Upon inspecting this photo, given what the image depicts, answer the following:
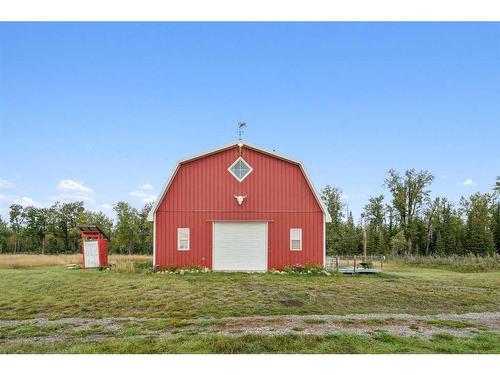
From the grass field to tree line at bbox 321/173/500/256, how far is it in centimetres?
2914

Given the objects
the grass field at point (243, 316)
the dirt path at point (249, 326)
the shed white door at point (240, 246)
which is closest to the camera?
the grass field at point (243, 316)

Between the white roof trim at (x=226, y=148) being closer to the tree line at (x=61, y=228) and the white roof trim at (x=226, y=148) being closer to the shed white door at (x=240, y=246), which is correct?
the shed white door at (x=240, y=246)

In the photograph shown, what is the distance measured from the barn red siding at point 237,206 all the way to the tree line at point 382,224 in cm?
2323

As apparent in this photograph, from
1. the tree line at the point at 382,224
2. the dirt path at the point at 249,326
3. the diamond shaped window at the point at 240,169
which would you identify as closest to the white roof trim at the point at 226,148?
the diamond shaped window at the point at 240,169

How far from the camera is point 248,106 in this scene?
20875 millimetres

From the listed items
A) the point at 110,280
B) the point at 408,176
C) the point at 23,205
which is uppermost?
the point at 408,176

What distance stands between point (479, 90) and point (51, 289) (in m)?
19.3

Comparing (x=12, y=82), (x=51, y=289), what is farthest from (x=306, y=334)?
(x=12, y=82)

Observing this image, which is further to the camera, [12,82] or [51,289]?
[12,82]

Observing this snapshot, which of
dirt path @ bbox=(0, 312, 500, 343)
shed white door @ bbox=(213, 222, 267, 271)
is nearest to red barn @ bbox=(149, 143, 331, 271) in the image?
shed white door @ bbox=(213, 222, 267, 271)

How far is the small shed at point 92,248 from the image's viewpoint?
68.4 ft

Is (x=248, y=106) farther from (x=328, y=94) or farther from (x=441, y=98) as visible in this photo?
(x=441, y=98)

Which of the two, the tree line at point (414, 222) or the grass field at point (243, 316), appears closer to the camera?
the grass field at point (243, 316)

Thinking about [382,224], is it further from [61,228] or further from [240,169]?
[61,228]
